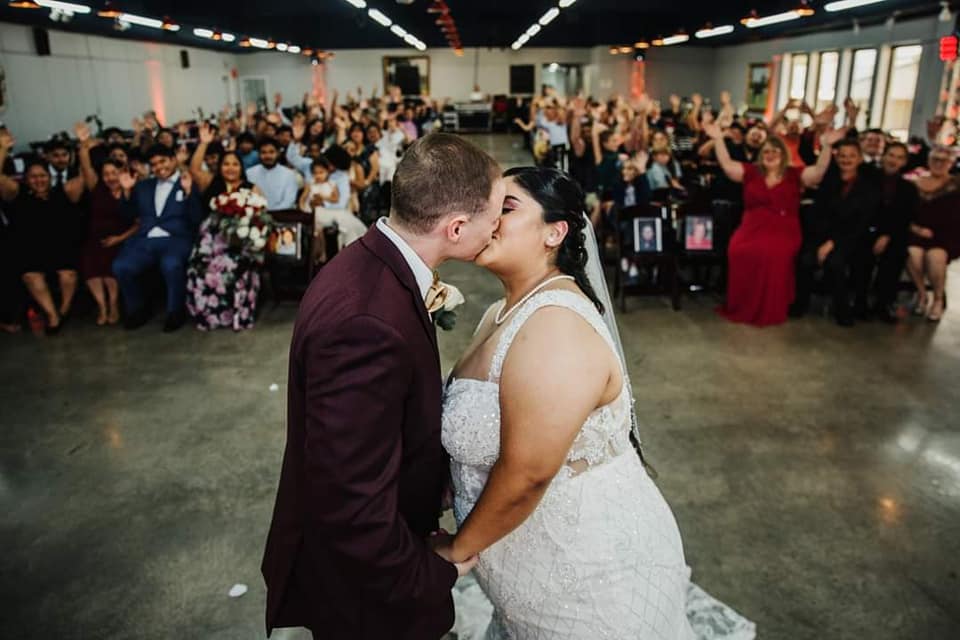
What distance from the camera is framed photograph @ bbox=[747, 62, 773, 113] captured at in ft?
72.2

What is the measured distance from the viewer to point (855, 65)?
16.6 meters

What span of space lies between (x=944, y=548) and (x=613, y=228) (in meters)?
4.85

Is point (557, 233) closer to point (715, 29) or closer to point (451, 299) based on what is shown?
point (451, 299)

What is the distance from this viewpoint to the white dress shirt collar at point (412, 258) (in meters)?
1.41

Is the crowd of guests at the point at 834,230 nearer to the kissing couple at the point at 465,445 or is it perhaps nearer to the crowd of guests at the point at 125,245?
the crowd of guests at the point at 125,245

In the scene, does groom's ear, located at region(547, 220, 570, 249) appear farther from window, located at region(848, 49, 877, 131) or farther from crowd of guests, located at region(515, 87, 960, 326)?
window, located at region(848, 49, 877, 131)

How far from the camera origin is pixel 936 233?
6316mm

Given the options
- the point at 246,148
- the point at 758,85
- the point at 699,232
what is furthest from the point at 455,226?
the point at 758,85

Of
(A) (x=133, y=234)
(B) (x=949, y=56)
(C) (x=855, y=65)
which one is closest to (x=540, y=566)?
(A) (x=133, y=234)

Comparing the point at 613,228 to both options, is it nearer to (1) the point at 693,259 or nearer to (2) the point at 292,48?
(1) the point at 693,259

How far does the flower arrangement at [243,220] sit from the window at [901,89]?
13761 mm

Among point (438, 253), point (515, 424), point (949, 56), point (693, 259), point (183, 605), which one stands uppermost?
Result: point (949, 56)

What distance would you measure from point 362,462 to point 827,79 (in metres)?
20.5

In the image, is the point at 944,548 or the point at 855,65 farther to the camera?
the point at 855,65
